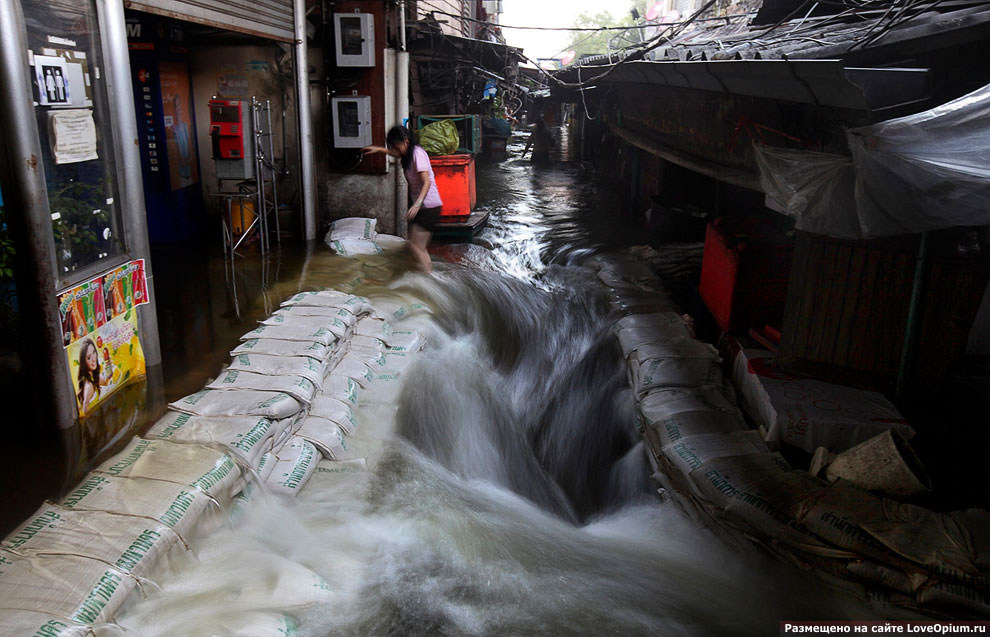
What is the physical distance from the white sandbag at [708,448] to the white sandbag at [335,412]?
2.49 m

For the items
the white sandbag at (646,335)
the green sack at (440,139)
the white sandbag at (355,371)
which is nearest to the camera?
the white sandbag at (355,371)

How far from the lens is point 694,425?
5.71 meters

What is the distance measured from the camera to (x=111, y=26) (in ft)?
15.5

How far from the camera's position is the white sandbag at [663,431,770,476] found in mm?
5230

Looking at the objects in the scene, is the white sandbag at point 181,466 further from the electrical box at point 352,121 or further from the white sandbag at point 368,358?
the electrical box at point 352,121

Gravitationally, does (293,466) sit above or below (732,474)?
above

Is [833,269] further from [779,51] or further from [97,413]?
[97,413]

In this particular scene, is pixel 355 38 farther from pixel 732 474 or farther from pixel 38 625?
pixel 38 625

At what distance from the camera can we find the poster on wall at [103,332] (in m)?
4.47

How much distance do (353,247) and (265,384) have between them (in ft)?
14.8

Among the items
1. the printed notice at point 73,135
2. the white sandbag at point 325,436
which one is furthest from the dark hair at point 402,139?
the white sandbag at point 325,436

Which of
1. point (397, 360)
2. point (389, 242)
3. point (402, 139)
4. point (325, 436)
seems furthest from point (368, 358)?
point (389, 242)

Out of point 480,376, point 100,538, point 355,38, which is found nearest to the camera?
point 100,538

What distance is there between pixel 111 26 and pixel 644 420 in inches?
204
